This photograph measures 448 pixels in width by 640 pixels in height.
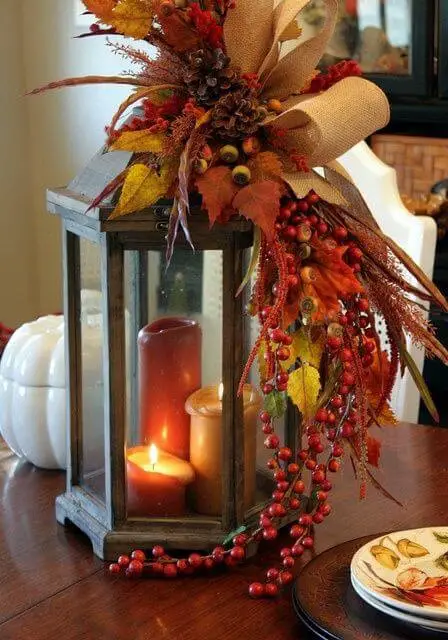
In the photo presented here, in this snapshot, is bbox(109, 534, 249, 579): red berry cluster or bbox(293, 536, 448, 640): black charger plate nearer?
bbox(293, 536, 448, 640): black charger plate

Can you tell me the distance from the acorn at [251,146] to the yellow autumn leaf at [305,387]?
196 mm

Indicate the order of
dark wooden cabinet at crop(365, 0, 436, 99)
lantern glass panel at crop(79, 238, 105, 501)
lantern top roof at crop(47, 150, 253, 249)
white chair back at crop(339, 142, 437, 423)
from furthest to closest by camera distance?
dark wooden cabinet at crop(365, 0, 436, 99) < white chair back at crop(339, 142, 437, 423) < lantern glass panel at crop(79, 238, 105, 501) < lantern top roof at crop(47, 150, 253, 249)

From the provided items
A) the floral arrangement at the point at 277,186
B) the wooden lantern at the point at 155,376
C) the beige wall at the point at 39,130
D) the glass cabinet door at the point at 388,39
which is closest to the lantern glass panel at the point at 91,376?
the wooden lantern at the point at 155,376

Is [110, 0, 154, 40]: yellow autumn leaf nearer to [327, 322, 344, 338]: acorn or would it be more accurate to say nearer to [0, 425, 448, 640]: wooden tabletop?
[327, 322, 344, 338]: acorn

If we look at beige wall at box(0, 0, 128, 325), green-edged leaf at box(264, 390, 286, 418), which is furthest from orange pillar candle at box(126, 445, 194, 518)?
beige wall at box(0, 0, 128, 325)

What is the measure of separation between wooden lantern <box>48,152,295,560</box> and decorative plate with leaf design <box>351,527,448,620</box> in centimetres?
14

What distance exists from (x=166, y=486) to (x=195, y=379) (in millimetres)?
108

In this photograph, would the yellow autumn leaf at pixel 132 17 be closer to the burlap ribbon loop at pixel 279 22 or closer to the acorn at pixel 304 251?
the burlap ribbon loop at pixel 279 22

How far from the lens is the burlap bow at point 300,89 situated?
1.00 meters

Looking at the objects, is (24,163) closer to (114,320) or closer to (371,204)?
(371,204)

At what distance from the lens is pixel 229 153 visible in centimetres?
99

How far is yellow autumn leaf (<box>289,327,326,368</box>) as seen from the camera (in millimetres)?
1019

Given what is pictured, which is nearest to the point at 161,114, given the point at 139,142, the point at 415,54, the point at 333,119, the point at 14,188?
the point at 139,142

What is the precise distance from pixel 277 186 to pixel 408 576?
36cm
